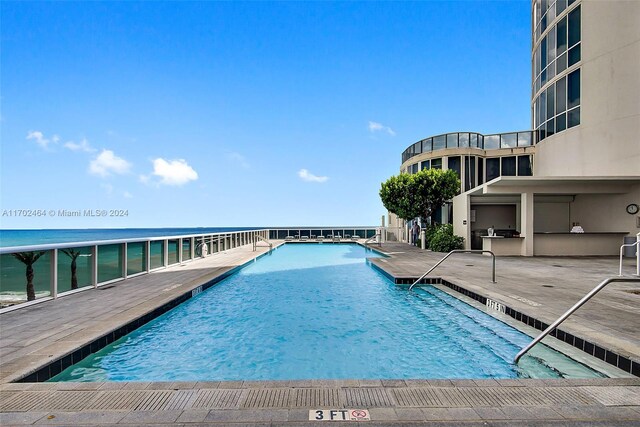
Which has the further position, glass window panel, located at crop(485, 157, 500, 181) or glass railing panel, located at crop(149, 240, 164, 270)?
glass window panel, located at crop(485, 157, 500, 181)

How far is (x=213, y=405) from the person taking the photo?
2.36 metres

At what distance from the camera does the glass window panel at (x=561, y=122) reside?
570 inches

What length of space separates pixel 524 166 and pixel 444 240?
24.2 feet

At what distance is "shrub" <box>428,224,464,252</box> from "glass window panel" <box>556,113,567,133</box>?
653 centimetres

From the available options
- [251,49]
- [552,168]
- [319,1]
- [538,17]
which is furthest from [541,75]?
[251,49]

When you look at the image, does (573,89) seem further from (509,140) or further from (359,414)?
(359,414)

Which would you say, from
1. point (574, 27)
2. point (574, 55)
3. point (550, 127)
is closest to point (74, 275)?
point (550, 127)

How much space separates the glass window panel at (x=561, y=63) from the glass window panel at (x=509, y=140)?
380cm

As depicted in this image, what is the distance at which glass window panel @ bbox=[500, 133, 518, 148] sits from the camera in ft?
58.5

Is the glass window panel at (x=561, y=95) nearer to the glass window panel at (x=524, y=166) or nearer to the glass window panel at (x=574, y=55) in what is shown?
the glass window panel at (x=574, y=55)

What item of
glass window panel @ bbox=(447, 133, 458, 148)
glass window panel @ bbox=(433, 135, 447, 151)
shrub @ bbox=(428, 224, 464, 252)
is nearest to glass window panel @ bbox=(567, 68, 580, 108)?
glass window panel @ bbox=(447, 133, 458, 148)

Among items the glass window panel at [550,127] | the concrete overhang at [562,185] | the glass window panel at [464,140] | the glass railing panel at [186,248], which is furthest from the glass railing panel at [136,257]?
the glass window panel at [550,127]

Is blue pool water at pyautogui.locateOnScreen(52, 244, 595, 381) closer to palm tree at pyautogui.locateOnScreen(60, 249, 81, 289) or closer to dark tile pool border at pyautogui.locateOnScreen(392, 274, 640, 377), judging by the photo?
dark tile pool border at pyautogui.locateOnScreen(392, 274, 640, 377)

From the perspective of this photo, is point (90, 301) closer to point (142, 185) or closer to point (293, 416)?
point (293, 416)
